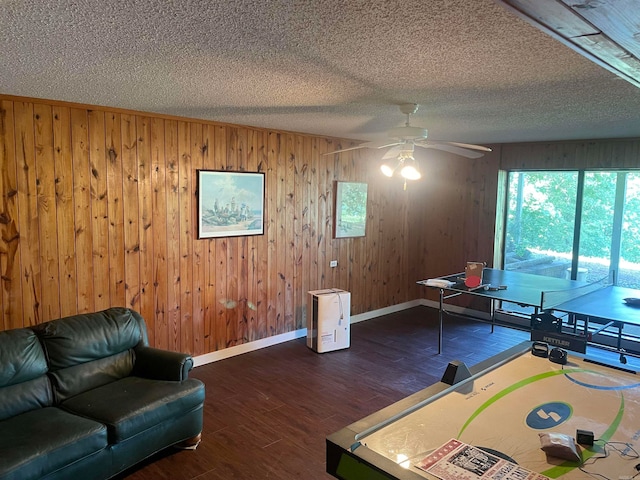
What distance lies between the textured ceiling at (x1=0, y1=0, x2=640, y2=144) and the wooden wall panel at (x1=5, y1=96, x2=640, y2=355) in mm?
440

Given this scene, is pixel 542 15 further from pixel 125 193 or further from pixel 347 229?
pixel 347 229

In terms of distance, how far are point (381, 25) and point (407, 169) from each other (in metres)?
1.77

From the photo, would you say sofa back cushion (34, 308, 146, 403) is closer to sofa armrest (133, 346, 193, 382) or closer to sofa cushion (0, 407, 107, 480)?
sofa armrest (133, 346, 193, 382)

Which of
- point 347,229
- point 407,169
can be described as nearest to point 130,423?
point 407,169

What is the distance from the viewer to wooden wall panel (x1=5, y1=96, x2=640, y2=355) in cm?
364

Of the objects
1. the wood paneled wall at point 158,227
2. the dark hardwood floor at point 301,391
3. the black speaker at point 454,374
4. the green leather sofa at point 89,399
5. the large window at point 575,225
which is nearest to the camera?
the black speaker at point 454,374

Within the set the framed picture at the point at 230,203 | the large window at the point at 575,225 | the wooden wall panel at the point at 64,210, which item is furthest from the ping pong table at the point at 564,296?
the wooden wall panel at the point at 64,210

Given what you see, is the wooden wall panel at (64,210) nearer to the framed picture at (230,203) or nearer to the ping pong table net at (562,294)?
the framed picture at (230,203)

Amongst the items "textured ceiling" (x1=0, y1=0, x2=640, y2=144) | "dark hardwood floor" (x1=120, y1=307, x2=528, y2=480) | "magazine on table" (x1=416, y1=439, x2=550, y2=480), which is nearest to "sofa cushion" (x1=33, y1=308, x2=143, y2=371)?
"dark hardwood floor" (x1=120, y1=307, x2=528, y2=480)

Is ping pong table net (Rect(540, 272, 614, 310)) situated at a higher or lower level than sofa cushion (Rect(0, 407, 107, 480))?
higher

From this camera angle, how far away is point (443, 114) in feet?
12.8

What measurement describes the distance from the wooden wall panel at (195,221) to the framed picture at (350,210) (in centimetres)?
10

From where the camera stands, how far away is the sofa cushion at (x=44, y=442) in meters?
2.33

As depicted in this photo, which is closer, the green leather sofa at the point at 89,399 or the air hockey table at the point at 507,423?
the air hockey table at the point at 507,423
